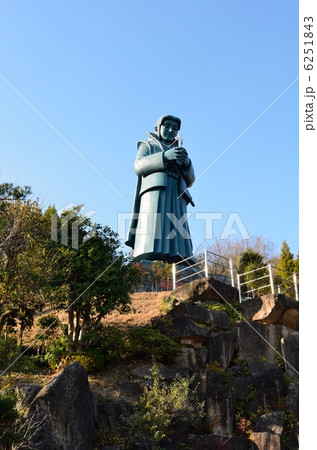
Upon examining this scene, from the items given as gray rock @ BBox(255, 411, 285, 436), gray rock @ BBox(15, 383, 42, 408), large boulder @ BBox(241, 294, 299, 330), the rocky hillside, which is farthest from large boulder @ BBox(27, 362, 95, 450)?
large boulder @ BBox(241, 294, 299, 330)

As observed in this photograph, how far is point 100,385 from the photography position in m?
11.1

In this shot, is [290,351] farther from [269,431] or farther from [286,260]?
[286,260]

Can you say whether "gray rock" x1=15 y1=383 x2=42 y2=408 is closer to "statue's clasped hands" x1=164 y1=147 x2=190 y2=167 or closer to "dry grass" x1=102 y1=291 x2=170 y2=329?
"dry grass" x1=102 y1=291 x2=170 y2=329

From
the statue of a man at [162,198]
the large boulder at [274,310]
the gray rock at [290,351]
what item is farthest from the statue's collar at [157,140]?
the gray rock at [290,351]

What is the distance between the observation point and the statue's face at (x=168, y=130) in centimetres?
1958

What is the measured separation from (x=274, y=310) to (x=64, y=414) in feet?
21.3

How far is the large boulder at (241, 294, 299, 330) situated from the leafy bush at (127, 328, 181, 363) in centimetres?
276

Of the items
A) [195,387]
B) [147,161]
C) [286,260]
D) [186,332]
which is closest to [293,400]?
[195,387]

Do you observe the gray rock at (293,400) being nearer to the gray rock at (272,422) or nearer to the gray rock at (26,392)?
the gray rock at (272,422)

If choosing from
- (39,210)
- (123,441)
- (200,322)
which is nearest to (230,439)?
(123,441)

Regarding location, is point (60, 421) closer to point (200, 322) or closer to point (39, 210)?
point (39, 210)

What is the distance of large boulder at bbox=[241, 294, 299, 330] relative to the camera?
13.9 m

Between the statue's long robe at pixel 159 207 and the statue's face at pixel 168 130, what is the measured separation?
35cm
